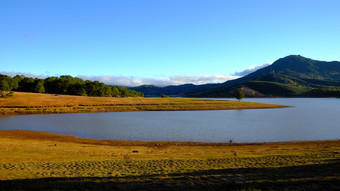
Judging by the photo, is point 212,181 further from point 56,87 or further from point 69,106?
point 56,87

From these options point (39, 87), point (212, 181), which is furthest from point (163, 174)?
point (39, 87)

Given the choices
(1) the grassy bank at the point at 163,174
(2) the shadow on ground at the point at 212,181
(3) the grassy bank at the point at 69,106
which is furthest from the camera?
(3) the grassy bank at the point at 69,106

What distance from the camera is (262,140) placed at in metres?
41.9

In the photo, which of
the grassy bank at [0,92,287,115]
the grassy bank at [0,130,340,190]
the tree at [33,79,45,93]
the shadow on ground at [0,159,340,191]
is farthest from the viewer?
the tree at [33,79,45,93]

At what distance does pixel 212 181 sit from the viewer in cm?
1551

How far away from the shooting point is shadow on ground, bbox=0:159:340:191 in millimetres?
13516

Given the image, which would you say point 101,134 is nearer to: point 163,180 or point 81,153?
point 81,153

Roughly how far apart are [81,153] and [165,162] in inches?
473

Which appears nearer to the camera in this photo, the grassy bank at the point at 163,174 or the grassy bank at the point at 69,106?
the grassy bank at the point at 163,174

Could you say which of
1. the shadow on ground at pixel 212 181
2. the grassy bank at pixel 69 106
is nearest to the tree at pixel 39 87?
the grassy bank at pixel 69 106

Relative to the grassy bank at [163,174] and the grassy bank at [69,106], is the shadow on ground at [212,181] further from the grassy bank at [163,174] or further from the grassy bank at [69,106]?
the grassy bank at [69,106]

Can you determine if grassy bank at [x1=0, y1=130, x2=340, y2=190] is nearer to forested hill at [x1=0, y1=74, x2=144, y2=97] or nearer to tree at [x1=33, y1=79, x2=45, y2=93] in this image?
forested hill at [x1=0, y1=74, x2=144, y2=97]

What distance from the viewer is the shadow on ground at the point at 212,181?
532 inches

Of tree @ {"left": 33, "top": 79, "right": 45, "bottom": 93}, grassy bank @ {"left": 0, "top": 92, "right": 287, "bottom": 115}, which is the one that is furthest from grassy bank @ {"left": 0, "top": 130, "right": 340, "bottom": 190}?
tree @ {"left": 33, "top": 79, "right": 45, "bottom": 93}
